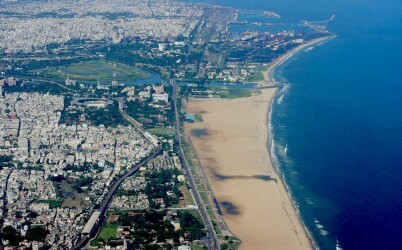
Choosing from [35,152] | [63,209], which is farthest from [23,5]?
[63,209]

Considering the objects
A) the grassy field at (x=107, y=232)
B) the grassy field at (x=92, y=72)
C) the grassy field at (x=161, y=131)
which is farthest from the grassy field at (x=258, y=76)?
the grassy field at (x=107, y=232)

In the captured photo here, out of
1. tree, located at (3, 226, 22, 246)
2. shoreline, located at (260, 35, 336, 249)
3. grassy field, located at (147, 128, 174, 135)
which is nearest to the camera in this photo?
tree, located at (3, 226, 22, 246)

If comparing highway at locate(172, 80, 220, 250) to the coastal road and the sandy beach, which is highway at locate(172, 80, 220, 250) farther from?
the coastal road

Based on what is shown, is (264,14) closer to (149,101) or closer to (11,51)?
(11,51)

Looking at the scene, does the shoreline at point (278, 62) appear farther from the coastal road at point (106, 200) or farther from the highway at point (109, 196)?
the coastal road at point (106, 200)

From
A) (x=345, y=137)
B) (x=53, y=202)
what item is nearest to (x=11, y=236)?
(x=53, y=202)

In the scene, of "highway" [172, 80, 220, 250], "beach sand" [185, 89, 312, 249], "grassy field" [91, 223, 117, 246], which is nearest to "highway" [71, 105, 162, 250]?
"grassy field" [91, 223, 117, 246]

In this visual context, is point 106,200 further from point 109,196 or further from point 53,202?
point 53,202
